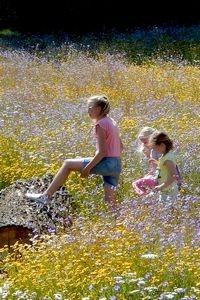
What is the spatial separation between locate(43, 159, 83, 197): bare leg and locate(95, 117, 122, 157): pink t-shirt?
303mm

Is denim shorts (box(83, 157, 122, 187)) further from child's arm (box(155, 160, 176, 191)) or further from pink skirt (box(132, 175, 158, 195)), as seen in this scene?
child's arm (box(155, 160, 176, 191))

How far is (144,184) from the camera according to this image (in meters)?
8.03

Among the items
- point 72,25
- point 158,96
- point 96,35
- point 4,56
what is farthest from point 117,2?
point 158,96

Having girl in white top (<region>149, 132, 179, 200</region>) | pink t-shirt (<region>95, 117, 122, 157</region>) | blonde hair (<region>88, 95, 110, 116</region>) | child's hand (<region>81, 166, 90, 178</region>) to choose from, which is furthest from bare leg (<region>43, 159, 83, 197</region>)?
girl in white top (<region>149, 132, 179, 200</region>)

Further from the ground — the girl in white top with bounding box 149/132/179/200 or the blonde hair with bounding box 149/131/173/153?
the blonde hair with bounding box 149/131/173/153

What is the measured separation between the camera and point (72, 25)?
2612 centimetres

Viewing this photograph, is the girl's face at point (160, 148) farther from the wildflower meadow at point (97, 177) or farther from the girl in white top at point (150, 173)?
the wildflower meadow at point (97, 177)

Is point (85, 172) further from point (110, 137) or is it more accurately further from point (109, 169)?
point (110, 137)

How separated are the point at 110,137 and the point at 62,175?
1.97 feet

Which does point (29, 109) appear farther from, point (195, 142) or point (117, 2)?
point (117, 2)

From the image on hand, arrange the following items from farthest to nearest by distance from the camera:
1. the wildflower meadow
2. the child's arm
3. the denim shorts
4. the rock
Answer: the denim shorts → the child's arm → the rock → the wildflower meadow

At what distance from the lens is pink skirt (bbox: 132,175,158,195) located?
313 inches

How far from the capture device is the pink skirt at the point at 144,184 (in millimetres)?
7957

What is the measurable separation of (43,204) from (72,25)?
18750 millimetres
